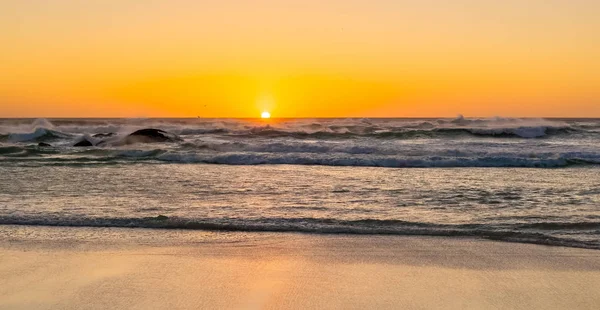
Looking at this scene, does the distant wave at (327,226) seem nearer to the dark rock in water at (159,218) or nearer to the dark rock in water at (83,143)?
the dark rock in water at (159,218)

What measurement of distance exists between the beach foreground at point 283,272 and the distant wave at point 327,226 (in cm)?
30

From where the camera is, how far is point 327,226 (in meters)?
7.36

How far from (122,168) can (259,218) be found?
27.6ft

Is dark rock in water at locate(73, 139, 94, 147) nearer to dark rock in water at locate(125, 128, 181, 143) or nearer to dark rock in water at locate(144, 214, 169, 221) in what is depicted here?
dark rock in water at locate(125, 128, 181, 143)

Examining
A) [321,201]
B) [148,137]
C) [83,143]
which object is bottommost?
[321,201]

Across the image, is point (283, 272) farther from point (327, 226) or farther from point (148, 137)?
point (148, 137)

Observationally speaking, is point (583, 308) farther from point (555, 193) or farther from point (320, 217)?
point (555, 193)

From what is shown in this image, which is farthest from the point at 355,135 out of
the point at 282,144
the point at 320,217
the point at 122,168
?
the point at 320,217

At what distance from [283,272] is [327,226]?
2.23 meters

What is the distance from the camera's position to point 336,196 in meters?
9.94

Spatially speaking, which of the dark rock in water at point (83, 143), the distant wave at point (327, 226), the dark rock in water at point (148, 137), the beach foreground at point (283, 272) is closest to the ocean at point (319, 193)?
the distant wave at point (327, 226)

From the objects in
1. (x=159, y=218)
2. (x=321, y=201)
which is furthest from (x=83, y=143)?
(x=159, y=218)

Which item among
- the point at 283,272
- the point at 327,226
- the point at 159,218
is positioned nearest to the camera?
the point at 283,272

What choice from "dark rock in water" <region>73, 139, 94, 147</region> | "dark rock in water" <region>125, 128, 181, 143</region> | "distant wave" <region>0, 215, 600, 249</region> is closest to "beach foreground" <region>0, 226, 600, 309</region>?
"distant wave" <region>0, 215, 600, 249</region>
